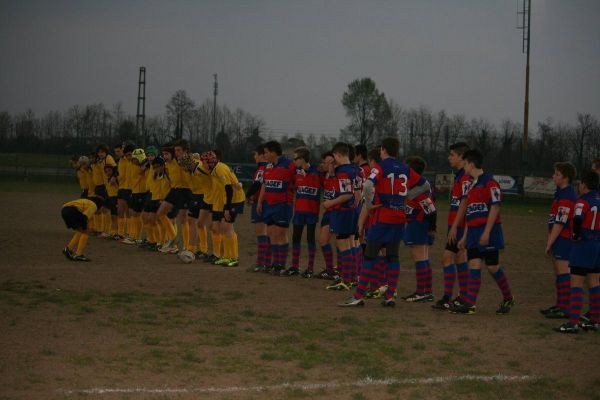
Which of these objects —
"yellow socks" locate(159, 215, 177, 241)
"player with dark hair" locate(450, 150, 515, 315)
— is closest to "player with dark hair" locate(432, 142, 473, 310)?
"player with dark hair" locate(450, 150, 515, 315)

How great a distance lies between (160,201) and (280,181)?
4020 millimetres

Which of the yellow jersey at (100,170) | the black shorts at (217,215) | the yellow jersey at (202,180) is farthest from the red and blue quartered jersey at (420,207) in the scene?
the yellow jersey at (100,170)

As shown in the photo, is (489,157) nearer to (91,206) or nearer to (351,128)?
(351,128)

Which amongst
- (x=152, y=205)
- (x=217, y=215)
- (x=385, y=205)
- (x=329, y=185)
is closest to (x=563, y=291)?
(x=385, y=205)

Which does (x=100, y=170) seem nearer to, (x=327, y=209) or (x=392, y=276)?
(x=327, y=209)

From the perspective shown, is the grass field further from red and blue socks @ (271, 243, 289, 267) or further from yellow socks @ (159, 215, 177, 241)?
yellow socks @ (159, 215, 177, 241)

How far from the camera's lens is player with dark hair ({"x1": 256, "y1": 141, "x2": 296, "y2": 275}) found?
12.7 meters

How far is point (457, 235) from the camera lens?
9.97 metres

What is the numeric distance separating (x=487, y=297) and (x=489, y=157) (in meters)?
36.7

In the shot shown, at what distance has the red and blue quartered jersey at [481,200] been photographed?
9281 mm

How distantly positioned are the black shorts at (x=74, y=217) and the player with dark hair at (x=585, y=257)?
851 cm

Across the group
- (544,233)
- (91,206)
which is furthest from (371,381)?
(544,233)

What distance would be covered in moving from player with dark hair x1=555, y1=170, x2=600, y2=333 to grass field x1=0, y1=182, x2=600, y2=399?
25 centimetres

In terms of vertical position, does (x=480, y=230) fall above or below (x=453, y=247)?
above
